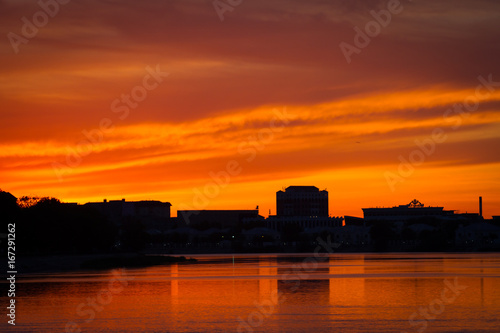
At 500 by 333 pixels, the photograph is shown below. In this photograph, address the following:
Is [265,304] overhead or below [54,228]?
below

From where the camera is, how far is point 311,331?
4850 centimetres

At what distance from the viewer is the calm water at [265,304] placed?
169 feet

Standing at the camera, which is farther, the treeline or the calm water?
the treeline

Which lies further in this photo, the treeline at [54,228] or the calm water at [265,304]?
the treeline at [54,228]

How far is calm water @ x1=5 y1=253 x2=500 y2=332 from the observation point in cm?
5166

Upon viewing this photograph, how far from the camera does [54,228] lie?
465 ft

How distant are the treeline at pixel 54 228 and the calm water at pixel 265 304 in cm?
4042

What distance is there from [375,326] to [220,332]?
371 inches

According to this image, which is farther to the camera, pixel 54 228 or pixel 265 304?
pixel 54 228

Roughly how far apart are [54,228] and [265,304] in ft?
278

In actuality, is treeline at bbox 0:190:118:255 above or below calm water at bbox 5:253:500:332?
above

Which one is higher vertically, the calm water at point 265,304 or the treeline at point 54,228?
the treeline at point 54,228

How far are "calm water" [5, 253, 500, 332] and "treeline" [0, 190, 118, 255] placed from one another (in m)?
40.4

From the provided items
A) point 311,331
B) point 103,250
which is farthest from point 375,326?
point 103,250
